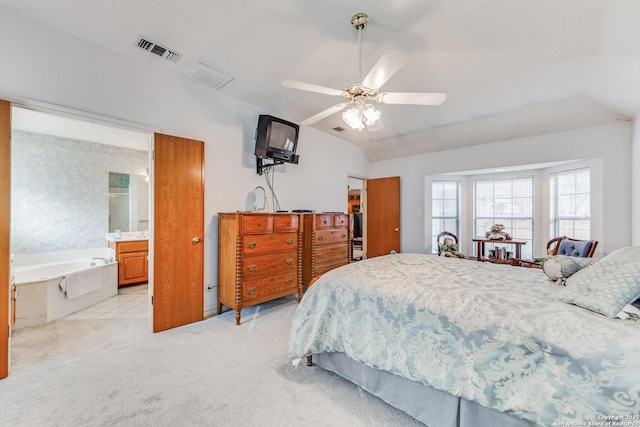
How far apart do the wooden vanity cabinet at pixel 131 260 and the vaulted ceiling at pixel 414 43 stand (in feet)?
10.2

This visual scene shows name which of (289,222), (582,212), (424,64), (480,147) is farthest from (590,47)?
(289,222)

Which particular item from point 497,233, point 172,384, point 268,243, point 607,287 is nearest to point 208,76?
point 268,243

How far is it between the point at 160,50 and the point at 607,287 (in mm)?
3740

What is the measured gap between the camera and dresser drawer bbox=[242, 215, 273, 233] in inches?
114

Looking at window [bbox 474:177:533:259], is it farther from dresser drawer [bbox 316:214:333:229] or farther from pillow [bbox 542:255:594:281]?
pillow [bbox 542:255:594:281]

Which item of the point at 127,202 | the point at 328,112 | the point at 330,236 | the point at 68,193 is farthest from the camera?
the point at 127,202

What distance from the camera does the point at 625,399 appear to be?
2.97 feet

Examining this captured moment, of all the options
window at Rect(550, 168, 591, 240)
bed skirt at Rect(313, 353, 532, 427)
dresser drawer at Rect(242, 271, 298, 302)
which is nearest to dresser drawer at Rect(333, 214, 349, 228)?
dresser drawer at Rect(242, 271, 298, 302)

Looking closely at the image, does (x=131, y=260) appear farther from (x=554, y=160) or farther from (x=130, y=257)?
(x=554, y=160)

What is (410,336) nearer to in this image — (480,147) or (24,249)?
(480,147)

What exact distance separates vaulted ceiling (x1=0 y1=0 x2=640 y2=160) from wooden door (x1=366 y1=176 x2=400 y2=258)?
2.33 meters

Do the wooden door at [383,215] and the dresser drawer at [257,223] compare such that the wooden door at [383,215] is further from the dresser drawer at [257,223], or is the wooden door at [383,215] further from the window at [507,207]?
the dresser drawer at [257,223]

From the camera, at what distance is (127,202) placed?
4.96m

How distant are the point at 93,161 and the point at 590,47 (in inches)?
270
